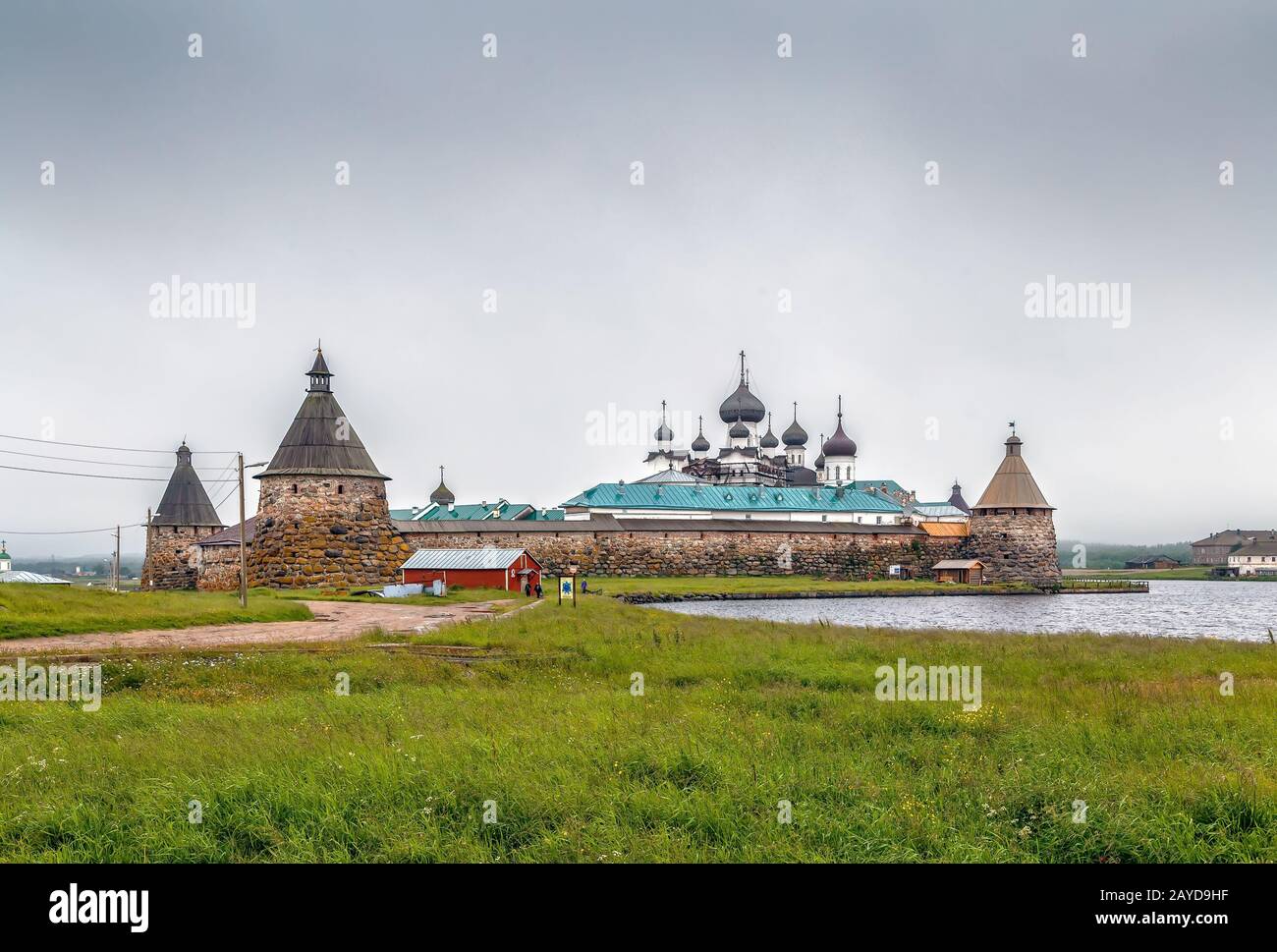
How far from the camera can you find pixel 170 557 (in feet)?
155

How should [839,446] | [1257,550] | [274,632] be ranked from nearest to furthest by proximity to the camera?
1. [274,632]
2. [839,446]
3. [1257,550]

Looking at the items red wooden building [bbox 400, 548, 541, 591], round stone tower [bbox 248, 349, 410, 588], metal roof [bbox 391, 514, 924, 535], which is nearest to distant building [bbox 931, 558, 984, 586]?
metal roof [bbox 391, 514, 924, 535]

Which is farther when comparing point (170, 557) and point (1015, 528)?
point (1015, 528)

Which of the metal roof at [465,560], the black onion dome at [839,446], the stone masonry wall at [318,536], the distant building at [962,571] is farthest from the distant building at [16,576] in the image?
the black onion dome at [839,446]

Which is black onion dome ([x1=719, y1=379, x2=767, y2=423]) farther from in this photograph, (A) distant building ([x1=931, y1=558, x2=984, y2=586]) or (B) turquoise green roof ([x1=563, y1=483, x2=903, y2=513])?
(A) distant building ([x1=931, y1=558, x2=984, y2=586])

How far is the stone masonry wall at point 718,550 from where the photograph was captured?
5438 cm

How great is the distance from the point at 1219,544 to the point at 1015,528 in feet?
233

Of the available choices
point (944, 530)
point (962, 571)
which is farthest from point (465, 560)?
point (944, 530)

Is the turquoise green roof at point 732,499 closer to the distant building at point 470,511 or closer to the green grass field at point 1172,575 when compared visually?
the distant building at point 470,511

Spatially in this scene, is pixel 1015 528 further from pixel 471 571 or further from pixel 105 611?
pixel 105 611

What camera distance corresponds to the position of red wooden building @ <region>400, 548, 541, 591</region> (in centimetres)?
3584

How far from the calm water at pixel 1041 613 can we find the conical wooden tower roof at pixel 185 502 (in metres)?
28.0

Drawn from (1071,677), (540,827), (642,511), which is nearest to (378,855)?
(540,827)

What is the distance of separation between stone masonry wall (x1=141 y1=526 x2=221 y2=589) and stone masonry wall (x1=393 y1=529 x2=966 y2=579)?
1229 cm
